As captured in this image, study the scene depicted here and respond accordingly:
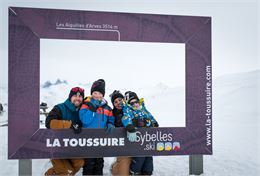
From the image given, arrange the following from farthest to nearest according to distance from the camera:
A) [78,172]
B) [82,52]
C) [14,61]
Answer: [78,172], [82,52], [14,61]

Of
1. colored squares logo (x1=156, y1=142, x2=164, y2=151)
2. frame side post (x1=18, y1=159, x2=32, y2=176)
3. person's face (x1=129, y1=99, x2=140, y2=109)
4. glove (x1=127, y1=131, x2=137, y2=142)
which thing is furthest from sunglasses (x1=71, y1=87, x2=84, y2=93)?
colored squares logo (x1=156, y1=142, x2=164, y2=151)

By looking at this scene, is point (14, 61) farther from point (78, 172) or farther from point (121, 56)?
point (78, 172)

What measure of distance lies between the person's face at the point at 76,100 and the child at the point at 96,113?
0.25 feet

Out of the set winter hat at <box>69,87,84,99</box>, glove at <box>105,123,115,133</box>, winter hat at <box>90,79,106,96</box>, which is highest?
winter hat at <box>90,79,106,96</box>

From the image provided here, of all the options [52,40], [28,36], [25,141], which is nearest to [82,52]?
[52,40]

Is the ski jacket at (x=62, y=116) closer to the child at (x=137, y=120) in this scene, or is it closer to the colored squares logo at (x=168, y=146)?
the child at (x=137, y=120)

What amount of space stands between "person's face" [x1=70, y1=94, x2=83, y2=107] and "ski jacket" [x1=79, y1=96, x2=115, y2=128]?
0.08 meters

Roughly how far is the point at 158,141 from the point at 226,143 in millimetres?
2090

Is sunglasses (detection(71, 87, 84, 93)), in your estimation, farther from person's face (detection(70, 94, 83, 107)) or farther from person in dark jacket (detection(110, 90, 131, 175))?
person in dark jacket (detection(110, 90, 131, 175))

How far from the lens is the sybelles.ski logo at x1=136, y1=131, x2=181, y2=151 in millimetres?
3928

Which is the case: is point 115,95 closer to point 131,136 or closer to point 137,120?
point 137,120

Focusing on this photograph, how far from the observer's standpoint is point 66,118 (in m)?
3.78

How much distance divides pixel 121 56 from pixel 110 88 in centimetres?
47

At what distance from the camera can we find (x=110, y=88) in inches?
156
